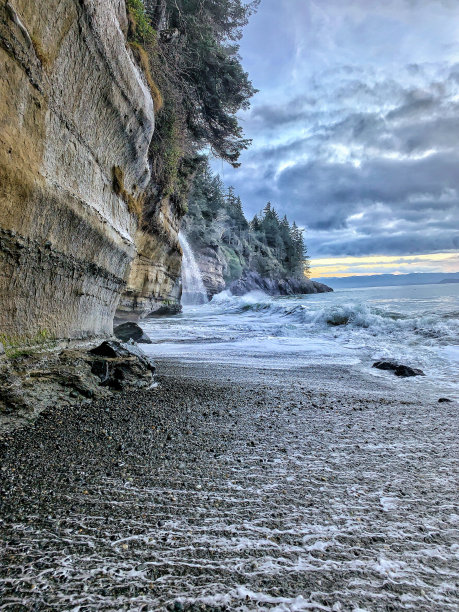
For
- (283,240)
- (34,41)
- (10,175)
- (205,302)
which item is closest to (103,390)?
(10,175)

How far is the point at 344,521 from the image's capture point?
1747mm

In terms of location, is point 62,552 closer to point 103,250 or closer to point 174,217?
point 103,250

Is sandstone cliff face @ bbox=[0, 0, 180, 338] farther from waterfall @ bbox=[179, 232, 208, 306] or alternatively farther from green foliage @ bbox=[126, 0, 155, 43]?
waterfall @ bbox=[179, 232, 208, 306]

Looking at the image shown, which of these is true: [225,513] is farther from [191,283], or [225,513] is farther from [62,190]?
[191,283]

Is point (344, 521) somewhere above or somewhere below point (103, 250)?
below

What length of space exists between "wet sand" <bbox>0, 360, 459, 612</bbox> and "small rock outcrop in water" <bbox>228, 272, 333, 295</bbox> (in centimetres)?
4555

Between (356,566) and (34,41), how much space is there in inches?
174

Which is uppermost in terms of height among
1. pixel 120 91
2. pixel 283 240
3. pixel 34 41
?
pixel 283 240

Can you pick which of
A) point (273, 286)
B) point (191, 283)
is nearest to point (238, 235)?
point (273, 286)

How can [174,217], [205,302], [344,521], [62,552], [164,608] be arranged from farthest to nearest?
[205,302]
[174,217]
[344,521]
[62,552]
[164,608]

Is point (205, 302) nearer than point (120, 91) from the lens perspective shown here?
No

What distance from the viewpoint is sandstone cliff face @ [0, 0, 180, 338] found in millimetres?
2764

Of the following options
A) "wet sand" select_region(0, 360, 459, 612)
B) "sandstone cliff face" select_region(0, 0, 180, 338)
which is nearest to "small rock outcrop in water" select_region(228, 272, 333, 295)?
"sandstone cliff face" select_region(0, 0, 180, 338)

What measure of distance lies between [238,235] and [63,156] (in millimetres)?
53753
